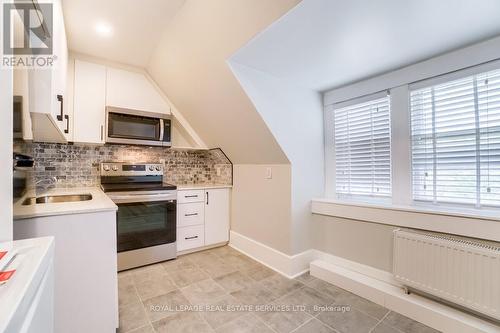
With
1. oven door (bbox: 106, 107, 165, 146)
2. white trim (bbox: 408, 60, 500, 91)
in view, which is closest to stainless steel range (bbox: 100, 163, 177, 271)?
oven door (bbox: 106, 107, 165, 146)

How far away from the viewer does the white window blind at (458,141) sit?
5.34 feet

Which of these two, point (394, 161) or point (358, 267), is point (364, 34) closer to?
point (394, 161)

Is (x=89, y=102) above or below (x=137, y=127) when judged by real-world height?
above

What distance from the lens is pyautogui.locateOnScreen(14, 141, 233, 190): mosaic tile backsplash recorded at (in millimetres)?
2416

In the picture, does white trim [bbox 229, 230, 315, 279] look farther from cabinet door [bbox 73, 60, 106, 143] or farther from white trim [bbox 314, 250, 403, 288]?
cabinet door [bbox 73, 60, 106, 143]

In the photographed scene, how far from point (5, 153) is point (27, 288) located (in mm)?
534

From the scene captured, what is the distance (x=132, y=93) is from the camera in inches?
106

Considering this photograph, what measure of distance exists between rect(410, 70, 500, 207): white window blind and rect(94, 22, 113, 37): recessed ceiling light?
2744mm

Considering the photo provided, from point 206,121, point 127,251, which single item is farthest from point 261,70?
point 127,251

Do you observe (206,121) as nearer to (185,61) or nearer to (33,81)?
(185,61)

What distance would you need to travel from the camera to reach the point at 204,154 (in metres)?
3.61

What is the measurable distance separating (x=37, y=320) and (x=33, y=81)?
1.21 metres

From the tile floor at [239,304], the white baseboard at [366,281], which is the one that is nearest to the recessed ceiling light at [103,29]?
the tile floor at [239,304]

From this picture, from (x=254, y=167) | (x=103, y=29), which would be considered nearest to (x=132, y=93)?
(x=103, y=29)
